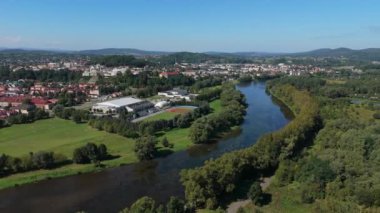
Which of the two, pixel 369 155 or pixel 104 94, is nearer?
pixel 369 155

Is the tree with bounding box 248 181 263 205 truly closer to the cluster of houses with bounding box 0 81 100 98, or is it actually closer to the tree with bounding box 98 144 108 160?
the tree with bounding box 98 144 108 160

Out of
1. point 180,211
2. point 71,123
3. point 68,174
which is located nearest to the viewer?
point 180,211

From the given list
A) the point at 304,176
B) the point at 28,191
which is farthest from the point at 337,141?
the point at 28,191

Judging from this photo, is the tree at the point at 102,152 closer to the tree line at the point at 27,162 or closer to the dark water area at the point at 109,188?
the dark water area at the point at 109,188

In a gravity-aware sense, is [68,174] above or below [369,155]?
below

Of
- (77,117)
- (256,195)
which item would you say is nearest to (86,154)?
(256,195)

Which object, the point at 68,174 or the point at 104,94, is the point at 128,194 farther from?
the point at 104,94

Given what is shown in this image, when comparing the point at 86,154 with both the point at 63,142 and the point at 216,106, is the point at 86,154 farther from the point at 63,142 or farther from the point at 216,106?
the point at 216,106
